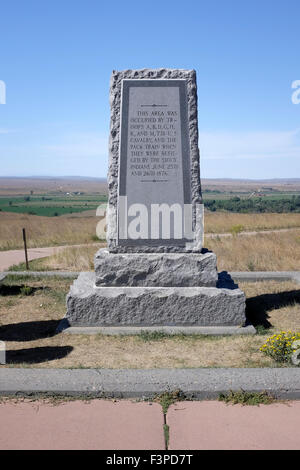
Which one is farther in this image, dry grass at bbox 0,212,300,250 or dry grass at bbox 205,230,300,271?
dry grass at bbox 0,212,300,250

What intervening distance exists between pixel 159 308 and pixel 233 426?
8.18 feet

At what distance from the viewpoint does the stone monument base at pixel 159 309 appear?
5.43 m

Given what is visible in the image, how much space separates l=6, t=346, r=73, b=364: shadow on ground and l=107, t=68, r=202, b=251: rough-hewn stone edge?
152cm

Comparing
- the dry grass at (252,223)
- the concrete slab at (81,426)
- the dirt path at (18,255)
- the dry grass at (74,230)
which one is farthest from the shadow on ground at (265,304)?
the dry grass at (252,223)

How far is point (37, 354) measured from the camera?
4.55 metres

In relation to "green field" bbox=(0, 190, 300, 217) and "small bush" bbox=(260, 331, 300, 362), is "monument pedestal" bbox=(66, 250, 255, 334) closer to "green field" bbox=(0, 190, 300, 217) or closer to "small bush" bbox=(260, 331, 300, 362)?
"small bush" bbox=(260, 331, 300, 362)

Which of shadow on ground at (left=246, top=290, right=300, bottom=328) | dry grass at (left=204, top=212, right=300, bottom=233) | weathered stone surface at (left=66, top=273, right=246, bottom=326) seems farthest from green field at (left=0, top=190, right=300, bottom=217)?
weathered stone surface at (left=66, top=273, right=246, bottom=326)

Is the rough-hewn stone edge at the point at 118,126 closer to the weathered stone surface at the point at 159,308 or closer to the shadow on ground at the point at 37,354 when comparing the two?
the weathered stone surface at the point at 159,308

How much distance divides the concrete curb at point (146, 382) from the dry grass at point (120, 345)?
0.50 meters

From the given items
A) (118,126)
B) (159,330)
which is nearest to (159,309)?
(159,330)

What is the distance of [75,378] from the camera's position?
3.62 m

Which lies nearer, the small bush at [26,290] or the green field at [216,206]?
the small bush at [26,290]

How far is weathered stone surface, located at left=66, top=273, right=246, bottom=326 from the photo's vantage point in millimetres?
5430

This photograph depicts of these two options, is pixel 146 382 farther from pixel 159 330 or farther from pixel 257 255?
pixel 257 255
